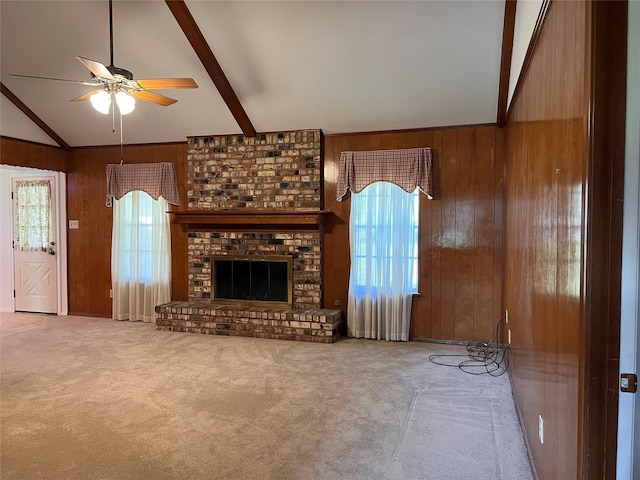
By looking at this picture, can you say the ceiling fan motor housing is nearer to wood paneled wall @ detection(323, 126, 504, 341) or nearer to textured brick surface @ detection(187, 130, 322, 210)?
textured brick surface @ detection(187, 130, 322, 210)

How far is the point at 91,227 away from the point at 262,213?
2.87m

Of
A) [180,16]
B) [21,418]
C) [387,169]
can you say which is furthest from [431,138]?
[21,418]

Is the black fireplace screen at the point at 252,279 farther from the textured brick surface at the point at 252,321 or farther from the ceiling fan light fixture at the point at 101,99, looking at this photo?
the ceiling fan light fixture at the point at 101,99

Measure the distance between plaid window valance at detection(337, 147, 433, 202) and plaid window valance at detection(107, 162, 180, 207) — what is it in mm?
2331

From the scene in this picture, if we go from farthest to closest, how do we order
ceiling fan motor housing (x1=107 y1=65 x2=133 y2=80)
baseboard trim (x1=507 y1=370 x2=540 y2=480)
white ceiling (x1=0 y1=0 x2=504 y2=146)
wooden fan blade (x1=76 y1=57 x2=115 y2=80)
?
white ceiling (x1=0 y1=0 x2=504 y2=146) < ceiling fan motor housing (x1=107 y1=65 x2=133 y2=80) < wooden fan blade (x1=76 y1=57 x2=115 y2=80) < baseboard trim (x1=507 y1=370 x2=540 y2=480)

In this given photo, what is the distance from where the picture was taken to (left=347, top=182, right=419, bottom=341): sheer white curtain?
4691mm

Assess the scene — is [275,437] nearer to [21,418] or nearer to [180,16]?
[21,418]

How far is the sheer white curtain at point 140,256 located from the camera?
5.57 metres

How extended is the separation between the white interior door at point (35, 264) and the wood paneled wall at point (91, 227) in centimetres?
28

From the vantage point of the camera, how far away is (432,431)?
8.77 feet

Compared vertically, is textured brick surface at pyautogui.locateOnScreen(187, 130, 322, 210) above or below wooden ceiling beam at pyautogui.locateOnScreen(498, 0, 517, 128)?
below

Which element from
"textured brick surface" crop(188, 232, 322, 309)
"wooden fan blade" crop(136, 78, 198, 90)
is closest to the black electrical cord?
"textured brick surface" crop(188, 232, 322, 309)

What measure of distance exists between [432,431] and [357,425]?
1.60ft

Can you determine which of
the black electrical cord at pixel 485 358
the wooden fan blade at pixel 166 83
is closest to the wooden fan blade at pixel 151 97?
the wooden fan blade at pixel 166 83
